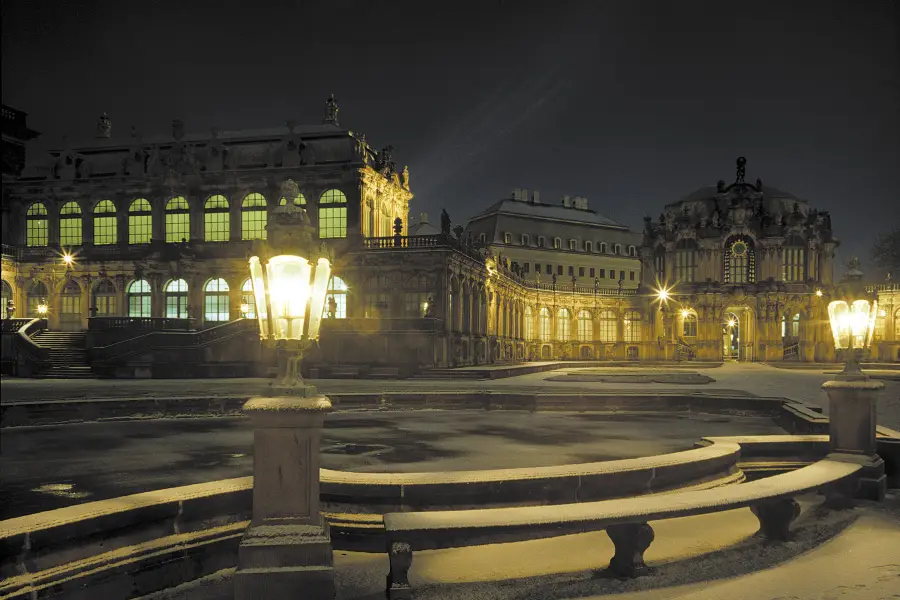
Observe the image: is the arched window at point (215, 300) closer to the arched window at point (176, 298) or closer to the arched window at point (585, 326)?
the arched window at point (176, 298)

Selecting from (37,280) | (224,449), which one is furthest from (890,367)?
(37,280)

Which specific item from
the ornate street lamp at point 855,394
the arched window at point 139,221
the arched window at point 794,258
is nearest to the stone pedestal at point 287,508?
the ornate street lamp at point 855,394


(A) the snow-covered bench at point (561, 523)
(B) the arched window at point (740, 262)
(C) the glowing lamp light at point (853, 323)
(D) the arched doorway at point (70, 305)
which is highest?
(B) the arched window at point (740, 262)

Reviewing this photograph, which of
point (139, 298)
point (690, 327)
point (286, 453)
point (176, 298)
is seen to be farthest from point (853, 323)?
point (690, 327)

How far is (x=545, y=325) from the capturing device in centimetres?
7706

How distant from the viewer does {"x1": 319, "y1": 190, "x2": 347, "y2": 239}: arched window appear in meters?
53.7

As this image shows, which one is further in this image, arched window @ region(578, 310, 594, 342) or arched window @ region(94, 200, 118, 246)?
arched window @ region(578, 310, 594, 342)

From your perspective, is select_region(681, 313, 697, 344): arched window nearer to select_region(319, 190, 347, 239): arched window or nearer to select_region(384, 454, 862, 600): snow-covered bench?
select_region(319, 190, 347, 239): arched window

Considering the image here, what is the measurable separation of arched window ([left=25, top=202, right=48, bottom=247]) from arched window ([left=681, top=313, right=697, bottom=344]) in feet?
189

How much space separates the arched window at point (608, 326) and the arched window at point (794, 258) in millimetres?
17293

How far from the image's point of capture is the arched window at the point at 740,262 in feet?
249

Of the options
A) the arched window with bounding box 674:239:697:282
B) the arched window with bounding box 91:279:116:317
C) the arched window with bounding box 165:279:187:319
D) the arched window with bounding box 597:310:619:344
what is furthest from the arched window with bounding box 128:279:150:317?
the arched window with bounding box 674:239:697:282

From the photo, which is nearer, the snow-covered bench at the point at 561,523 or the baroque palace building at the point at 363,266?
the snow-covered bench at the point at 561,523

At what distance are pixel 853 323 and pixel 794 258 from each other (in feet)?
229
